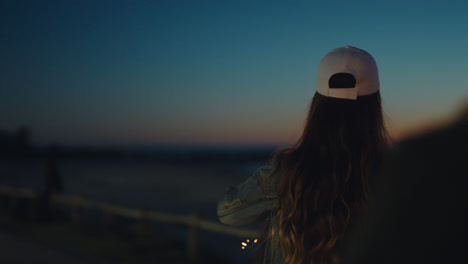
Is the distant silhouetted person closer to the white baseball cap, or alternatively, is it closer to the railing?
the white baseball cap

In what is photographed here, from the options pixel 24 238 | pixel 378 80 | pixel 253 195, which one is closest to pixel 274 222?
pixel 253 195

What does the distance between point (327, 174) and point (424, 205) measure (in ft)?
2.41

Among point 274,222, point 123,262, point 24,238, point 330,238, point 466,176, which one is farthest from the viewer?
point 24,238

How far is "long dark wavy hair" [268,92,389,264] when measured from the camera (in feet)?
3.67

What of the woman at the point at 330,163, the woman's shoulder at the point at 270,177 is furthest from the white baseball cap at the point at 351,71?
the woman's shoulder at the point at 270,177

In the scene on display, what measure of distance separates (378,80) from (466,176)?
888 millimetres

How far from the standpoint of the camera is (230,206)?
1.34 meters

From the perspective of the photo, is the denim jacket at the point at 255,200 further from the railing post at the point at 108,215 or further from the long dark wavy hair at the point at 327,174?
the railing post at the point at 108,215

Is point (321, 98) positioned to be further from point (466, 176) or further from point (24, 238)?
point (24, 238)

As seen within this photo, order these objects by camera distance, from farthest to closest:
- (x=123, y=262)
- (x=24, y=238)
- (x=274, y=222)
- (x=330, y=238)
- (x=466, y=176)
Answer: (x=24, y=238)
(x=123, y=262)
(x=274, y=222)
(x=330, y=238)
(x=466, y=176)

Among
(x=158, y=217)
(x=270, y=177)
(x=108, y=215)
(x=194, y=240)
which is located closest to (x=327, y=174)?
(x=270, y=177)

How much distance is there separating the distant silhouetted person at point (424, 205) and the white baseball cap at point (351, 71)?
0.74m

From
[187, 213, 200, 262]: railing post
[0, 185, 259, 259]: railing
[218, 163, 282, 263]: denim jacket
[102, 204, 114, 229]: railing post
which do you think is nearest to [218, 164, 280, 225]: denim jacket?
[218, 163, 282, 263]: denim jacket

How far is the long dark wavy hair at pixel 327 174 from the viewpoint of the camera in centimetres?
112
